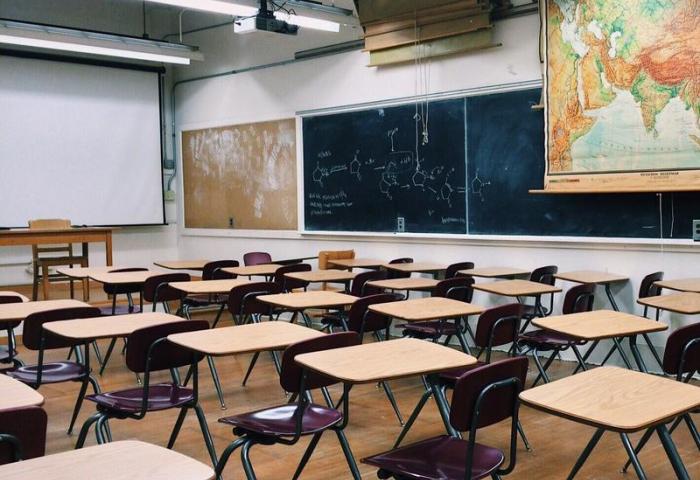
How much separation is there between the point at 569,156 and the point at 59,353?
15.1ft

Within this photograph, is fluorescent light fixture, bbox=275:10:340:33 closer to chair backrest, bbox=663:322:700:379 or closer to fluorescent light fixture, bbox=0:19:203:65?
fluorescent light fixture, bbox=0:19:203:65

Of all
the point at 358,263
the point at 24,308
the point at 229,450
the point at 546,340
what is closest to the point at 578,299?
the point at 546,340

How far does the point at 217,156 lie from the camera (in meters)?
10.2

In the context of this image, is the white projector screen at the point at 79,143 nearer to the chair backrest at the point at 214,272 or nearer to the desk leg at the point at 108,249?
the desk leg at the point at 108,249

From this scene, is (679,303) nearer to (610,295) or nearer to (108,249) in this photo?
(610,295)

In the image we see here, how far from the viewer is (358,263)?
7363 millimetres

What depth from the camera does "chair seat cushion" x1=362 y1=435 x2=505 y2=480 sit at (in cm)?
247

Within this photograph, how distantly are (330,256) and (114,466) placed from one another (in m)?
6.24

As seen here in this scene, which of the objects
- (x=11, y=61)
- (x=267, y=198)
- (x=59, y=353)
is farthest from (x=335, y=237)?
(x=11, y=61)

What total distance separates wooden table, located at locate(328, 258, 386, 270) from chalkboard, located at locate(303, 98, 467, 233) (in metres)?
0.44

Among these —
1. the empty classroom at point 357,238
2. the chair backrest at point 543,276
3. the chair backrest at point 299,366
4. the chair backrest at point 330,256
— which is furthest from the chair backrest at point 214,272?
the chair backrest at point 299,366

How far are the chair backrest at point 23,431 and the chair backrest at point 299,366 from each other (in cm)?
106

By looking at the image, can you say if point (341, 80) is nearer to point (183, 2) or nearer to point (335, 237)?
point (335, 237)

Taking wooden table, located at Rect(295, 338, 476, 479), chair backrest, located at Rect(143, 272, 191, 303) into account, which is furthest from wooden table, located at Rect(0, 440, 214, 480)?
chair backrest, located at Rect(143, 272, 191, 303)
